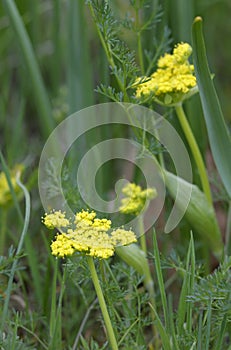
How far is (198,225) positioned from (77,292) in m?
0.29

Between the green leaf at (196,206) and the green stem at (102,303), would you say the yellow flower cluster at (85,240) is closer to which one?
the green stem at (102,303)

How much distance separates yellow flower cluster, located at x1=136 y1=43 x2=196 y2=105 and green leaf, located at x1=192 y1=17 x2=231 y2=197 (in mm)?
58

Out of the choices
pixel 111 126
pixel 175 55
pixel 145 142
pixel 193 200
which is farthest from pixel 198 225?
pixel 111 126

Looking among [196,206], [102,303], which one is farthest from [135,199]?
[102,303]

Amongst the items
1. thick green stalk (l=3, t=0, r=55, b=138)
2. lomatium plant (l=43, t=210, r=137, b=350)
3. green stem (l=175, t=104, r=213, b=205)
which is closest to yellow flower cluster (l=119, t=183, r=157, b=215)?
green stem (l=175, t=104, r=213, b=205)

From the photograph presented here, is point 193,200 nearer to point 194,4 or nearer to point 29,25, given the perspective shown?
point 194,4

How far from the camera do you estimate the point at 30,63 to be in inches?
51.8

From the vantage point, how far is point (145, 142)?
108 centimetres

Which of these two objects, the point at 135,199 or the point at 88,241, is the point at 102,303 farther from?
the point at 135,199

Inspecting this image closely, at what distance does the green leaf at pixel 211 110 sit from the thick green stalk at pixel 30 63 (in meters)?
0.46

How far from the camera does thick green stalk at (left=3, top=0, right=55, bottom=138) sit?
1.26 metres

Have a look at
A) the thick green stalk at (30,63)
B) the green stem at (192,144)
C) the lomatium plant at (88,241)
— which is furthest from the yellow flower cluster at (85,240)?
the thick green stalk at (30,63)

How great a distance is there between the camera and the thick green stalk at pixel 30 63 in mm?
1259

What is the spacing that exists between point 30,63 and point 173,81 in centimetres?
40
